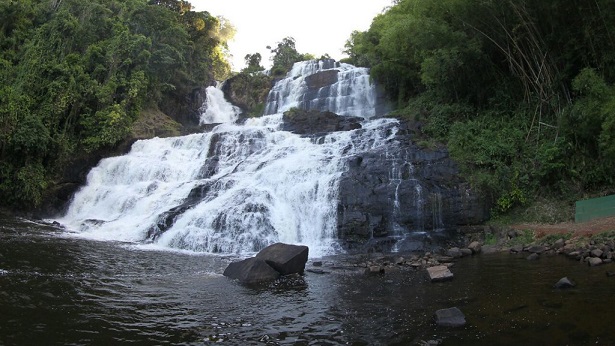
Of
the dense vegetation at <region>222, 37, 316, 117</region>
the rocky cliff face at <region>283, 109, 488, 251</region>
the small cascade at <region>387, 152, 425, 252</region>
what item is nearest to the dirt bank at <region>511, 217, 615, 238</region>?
the rocky cliff face at <region>283, 109, 488, 251</region>

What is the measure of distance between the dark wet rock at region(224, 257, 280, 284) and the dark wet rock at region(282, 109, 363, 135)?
47.4 ft

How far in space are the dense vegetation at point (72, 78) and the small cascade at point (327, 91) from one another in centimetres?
828

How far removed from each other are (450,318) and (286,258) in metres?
5.20

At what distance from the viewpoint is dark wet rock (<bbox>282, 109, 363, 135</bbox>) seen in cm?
2580

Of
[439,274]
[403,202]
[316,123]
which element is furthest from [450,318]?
[316,123]

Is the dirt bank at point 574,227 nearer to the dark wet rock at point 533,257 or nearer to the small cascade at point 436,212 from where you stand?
the dark wet rock at point 533,257

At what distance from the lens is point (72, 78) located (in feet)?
80.1

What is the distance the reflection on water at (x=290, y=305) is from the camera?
652 centimetres

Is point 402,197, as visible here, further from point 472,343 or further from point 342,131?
point 472,343

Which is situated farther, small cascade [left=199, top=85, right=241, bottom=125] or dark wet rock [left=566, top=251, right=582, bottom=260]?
small cascade [left=199, top=85, right=241, bottom=125]

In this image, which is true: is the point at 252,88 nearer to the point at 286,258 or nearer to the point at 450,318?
the point at 286,258

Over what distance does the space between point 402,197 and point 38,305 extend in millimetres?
12701

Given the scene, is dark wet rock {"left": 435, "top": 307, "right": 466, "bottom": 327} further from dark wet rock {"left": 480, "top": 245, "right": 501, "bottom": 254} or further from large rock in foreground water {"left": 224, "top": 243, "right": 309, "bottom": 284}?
dark wet rock {"left": 480, "top": 245, "right": 501, "bottom": 254}

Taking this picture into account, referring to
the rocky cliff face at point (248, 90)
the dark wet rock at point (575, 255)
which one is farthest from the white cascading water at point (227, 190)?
the rocky cliff face at point (248, 90)
